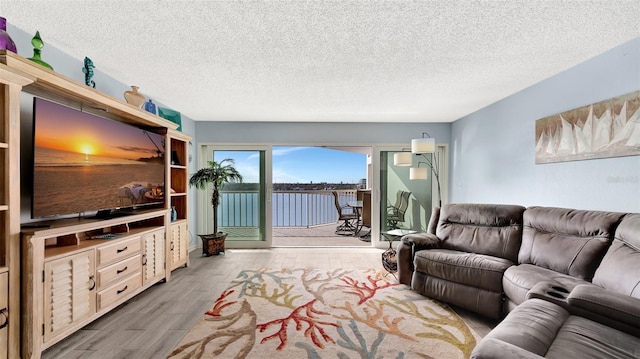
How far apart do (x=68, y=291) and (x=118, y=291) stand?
50 centimetres

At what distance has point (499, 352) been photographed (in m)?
1.08

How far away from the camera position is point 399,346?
1970 millimetres

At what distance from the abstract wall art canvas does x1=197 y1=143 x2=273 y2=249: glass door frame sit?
3.98m

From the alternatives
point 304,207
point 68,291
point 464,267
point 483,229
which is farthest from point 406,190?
point 68,291

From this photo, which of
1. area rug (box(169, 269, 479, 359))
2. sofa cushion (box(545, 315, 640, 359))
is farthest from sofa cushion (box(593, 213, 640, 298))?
area rug (box(169, 269, 479, 359))

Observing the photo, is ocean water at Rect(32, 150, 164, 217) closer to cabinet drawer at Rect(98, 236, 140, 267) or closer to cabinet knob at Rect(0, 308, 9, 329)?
cabinet drawer at Rect(98, 236, 140, 267)

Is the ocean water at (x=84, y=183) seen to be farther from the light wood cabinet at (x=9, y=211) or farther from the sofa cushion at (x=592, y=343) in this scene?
the sofa cushion at (x=592, y=343)

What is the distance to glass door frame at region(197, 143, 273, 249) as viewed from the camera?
4.95m

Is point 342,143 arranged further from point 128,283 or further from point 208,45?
point 128,283

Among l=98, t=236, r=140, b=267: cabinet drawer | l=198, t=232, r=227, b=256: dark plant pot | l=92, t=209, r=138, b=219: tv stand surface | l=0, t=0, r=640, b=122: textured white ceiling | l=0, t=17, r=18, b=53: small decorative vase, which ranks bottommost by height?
l=198, t=232, r=227, b=256: dark plant pot

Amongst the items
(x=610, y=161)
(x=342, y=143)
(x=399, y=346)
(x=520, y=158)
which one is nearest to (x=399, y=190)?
(x=342, y=143)

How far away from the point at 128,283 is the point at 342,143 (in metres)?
3.71

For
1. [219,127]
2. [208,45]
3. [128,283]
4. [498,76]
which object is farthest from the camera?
[219,127]

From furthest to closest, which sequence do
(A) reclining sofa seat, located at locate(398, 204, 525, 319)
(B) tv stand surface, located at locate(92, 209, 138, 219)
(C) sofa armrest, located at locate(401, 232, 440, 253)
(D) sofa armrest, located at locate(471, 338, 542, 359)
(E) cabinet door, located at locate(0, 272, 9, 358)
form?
(C) sofa armrest, located at locate(401, 232, 440, 253), (B) tv stand surface, located at locate(92, 209, 138, 219), (A) reclining sofa seat, located at locate(398, 204, 525, 319), (E) cabinet door, located at locate(0, 272, 9, 358), (D) sofa armrest, located at locate(471, 338, 542, 359)
